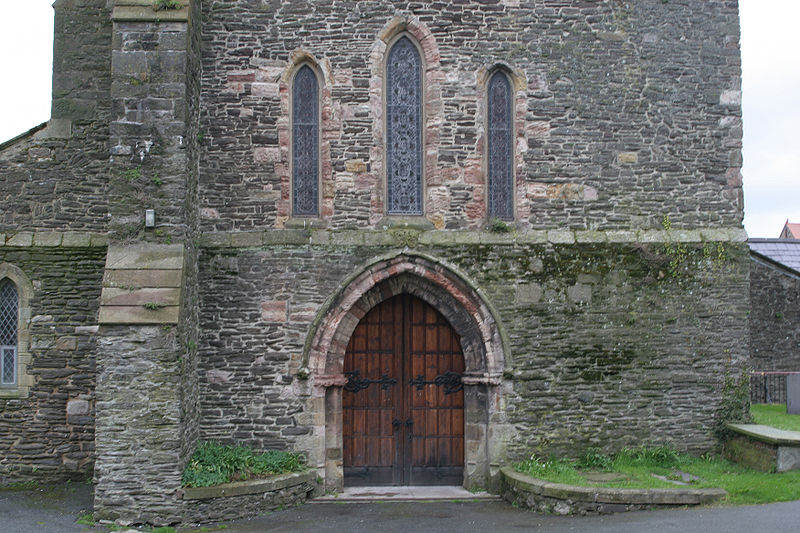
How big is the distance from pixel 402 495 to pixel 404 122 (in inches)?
205

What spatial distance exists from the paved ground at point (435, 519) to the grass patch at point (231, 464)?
22.8 inches

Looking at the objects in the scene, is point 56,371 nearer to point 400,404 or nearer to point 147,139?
point 147,139

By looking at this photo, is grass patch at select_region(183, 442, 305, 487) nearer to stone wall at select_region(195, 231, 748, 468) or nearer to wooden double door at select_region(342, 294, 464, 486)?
stone wall at select_region(195, 231, 748, 468)

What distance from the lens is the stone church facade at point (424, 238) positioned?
10953 mm

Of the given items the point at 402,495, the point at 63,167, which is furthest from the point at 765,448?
the point at 63,167

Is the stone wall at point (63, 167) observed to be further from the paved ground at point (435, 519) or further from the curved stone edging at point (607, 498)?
the curved stone edging at point (607, 498)

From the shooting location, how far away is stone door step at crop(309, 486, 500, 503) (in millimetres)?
10711

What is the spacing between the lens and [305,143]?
1135 centimetres

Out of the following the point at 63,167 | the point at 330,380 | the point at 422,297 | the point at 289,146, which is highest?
the point at 289,146

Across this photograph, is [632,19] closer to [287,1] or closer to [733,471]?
[287,1]

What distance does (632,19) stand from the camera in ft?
37.5

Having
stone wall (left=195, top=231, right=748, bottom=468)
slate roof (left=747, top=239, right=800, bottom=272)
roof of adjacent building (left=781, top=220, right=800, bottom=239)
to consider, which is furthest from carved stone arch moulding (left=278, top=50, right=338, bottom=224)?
roof of adjacent building (left=781, top=220, right=800, bottom=239)

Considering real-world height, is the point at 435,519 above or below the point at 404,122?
below

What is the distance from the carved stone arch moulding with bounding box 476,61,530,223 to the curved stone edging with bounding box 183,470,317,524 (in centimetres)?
464
